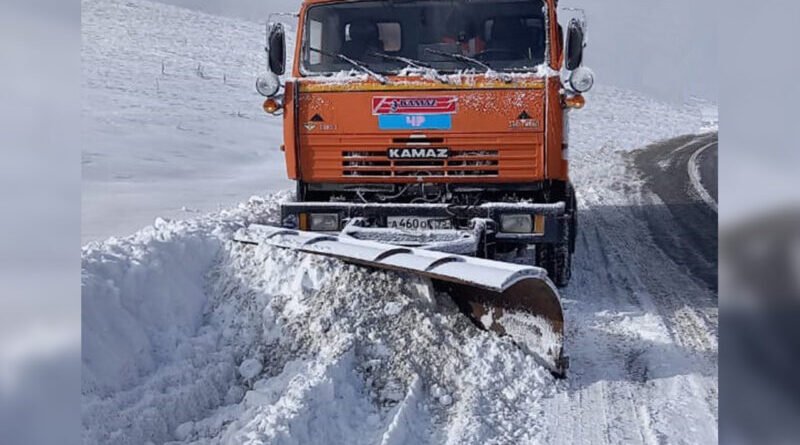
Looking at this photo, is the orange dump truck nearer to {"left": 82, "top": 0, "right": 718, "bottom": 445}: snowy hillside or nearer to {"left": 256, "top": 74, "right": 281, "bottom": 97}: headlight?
{"left": 256, "top": 74, "right": 281, "bottom": 97}: headlight

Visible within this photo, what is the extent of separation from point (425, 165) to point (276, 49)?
64.9 inches

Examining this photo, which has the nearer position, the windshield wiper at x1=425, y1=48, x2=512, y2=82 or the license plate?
the windshield wiper at x1=425, y1=48, x2=512, y2=82

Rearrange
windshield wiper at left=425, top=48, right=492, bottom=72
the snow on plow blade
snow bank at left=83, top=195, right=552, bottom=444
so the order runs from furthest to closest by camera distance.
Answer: windshield wiper at left=425, top=48, right=492, bottom=72 → the snow on plow blade → snow bank at left=83, top=195, right=552, bottom=444

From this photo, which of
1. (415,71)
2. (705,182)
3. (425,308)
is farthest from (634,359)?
Answer: (705,182)

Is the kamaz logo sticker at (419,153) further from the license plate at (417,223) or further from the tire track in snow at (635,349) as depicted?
the tire track in snow at (635,349)

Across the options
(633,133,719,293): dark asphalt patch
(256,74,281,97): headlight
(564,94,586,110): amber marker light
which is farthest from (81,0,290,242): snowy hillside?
(633,133,719,293): dark asphalt patch

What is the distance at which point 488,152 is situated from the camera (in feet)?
17.6

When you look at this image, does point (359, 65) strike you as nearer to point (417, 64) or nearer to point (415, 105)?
point (417, 64)

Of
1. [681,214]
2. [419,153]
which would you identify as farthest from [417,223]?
[681,214]

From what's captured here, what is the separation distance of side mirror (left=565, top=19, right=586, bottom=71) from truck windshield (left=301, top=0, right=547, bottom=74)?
0.64ft

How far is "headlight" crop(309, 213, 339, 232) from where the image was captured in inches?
222

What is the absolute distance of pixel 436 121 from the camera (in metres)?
5.31
